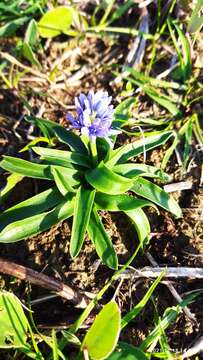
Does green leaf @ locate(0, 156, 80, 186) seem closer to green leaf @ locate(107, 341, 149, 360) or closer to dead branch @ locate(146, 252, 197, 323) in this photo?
dead branch @ locate(146, 252, 197, 323)

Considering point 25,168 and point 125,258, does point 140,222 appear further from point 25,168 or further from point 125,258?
point 25,168

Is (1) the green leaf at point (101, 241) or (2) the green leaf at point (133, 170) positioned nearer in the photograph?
(1) the green leaf at point (101, 241)

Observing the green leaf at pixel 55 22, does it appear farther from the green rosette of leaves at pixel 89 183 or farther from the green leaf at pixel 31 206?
the green leaf at pixel 31 206

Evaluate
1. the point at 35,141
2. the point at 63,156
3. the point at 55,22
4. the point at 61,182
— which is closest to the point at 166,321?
the point at 61,182

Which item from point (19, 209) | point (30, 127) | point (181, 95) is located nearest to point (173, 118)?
point (181, 95)

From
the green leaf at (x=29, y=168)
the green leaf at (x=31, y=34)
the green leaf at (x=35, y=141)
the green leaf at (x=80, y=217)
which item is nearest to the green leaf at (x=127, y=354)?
the green leaf at (x=80, y=217)

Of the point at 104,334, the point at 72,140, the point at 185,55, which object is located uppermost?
the point at 185,55
